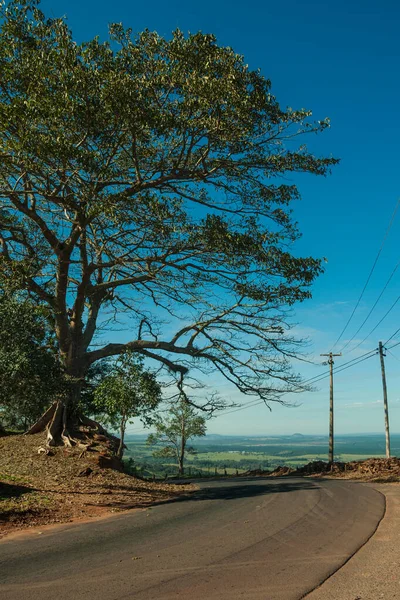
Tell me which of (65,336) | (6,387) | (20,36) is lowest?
(6,387)

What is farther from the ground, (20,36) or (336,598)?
(20,36)

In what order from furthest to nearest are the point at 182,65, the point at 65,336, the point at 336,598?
the point at 65,336
the point at 182,65
the point at 336,598

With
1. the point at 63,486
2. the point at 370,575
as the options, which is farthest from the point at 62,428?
the point at 370,575

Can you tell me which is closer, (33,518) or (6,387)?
(33,518)

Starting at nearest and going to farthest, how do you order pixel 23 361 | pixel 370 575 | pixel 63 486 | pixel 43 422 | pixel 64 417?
pixel 370 575, pixel 23 361, pixel 63 486, pixel 64 417, pixel 43 422

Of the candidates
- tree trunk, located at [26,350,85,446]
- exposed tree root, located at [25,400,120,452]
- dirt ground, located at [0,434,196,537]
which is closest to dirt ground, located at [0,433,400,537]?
dirt ground, located at [0,434,196,537]

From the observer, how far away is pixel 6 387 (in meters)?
13.0

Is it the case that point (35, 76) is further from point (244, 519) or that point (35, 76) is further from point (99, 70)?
point (244, 519)

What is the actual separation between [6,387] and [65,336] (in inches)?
238

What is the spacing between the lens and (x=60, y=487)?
1410cm

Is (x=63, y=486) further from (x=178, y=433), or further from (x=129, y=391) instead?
(x=178, y=433)

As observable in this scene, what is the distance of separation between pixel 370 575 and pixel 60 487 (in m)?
10.3

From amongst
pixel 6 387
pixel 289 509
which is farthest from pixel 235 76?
pixel 289 509

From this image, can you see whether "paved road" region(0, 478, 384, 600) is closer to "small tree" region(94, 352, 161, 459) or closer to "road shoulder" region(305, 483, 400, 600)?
"road shoulder" region(305, 483, 400, 600)
